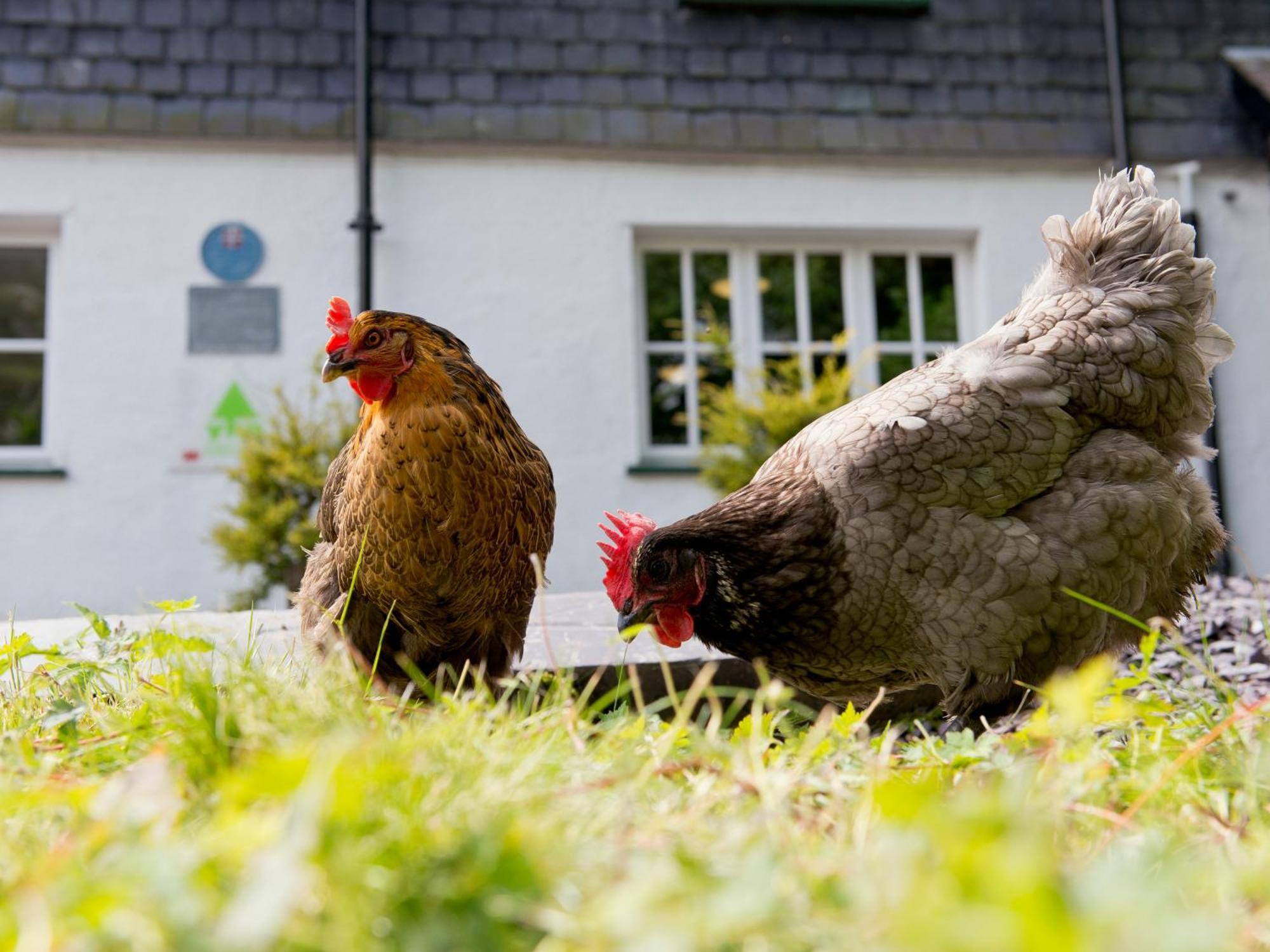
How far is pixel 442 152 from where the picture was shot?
24.0ft

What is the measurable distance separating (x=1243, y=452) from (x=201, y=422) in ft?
22.8

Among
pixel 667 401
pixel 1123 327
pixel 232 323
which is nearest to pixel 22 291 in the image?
Answer: pixel 232 323

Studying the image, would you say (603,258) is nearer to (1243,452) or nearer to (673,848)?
(1243,452)

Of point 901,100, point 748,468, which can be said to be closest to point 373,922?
point 748,468

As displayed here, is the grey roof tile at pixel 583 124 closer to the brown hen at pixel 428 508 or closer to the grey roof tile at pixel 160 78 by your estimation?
the grey roof tile at pixel 160 78

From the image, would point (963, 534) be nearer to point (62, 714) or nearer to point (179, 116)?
point (62, 714)

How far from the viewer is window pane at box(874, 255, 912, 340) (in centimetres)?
781

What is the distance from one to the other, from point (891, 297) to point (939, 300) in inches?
13.3

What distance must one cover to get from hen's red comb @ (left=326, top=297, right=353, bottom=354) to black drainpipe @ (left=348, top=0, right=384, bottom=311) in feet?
13.5

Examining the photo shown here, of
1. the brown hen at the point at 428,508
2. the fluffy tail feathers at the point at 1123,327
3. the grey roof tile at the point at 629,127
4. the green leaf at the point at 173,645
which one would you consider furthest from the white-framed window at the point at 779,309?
the green leaf at the point at 173,645

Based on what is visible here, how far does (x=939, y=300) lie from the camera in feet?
25.8

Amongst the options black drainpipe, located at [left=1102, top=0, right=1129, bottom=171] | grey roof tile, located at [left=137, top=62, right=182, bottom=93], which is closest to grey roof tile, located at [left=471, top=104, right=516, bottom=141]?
grey roof tile, located at [left=137, top=62, right=182, bottom=93]

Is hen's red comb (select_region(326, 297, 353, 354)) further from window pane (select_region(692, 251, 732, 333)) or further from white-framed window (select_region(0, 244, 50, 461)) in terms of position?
white-framed window (select_region(0, 244, 50, 461))

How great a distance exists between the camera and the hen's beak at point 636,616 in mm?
2832
